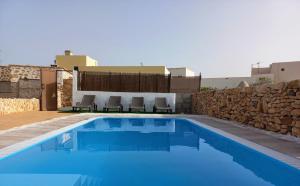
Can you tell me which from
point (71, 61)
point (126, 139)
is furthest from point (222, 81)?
point (126, 139)

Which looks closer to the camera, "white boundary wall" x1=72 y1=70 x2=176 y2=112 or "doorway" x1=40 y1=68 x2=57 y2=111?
"doorway" x1=40 y1=68 x2=57 y2=111

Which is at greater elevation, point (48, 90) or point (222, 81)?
point (222, 81)

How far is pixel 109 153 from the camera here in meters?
6.57

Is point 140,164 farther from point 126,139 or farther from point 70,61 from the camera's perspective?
point 70,61

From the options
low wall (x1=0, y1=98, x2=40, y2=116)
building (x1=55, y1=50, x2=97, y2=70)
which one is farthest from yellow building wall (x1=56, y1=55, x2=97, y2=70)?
low wall (x1=0, y1=98, x2=40, y2=116)

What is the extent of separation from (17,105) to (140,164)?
416 inches

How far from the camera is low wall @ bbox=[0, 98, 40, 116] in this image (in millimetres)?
12696

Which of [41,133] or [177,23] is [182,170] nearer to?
[41,133]

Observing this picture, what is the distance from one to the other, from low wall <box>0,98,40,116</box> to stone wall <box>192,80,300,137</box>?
913 centimetres

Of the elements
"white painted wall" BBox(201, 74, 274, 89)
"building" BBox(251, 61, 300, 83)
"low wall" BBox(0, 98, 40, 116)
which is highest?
"building" BBox(251, 61, 300, 83)

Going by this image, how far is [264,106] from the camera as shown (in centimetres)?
942

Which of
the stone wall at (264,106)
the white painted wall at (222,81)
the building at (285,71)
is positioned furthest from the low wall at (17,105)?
the building at (285,71)

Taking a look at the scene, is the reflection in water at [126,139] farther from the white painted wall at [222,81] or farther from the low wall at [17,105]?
the white painted wall at [222,81]

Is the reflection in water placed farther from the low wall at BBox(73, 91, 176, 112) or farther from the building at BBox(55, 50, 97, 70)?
the building at BBox(55, 50, 97, 70)
